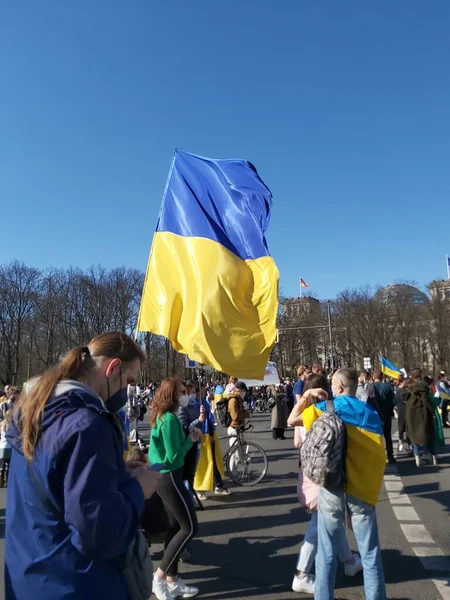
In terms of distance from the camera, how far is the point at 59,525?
191 centimetres

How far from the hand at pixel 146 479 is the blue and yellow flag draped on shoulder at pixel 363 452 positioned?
7.41 feet

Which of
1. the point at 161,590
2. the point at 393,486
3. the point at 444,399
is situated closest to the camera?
the point at 161,590

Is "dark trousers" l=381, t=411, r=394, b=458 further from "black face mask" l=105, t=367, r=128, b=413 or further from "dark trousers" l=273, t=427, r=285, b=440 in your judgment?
"black face mask" l=105, t=367, r=128, b=413

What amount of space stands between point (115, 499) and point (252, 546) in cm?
479

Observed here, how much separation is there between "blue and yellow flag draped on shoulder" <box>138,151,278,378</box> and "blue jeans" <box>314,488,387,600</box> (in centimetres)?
195

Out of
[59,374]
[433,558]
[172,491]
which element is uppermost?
[59,374]

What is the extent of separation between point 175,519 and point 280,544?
1880 mm

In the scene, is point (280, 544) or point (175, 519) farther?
point (280, 544)

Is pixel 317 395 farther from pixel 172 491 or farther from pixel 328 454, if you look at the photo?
pixel 172 491

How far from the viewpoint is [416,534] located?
20.8 feet

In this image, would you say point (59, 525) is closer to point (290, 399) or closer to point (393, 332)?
point (290, 399)

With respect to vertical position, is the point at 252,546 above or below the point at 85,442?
below

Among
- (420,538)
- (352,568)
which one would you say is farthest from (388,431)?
(352,568)

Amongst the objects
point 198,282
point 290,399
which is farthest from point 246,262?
point 290,399
